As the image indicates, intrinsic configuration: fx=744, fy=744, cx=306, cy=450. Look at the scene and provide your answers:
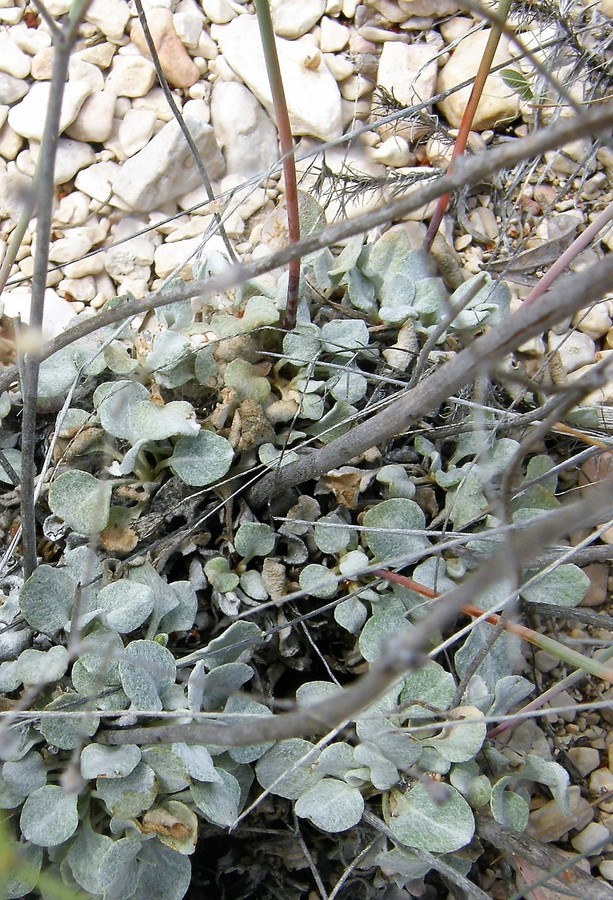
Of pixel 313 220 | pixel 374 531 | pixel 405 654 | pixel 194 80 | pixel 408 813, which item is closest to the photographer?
pixel 405 654

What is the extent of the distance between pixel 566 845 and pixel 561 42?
156 centimetres

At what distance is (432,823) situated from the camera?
3.43ft

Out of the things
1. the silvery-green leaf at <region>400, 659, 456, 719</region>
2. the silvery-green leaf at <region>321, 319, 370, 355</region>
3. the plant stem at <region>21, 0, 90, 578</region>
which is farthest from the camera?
the silvery-green leaf at <region>321, 319, 370, 355</region>

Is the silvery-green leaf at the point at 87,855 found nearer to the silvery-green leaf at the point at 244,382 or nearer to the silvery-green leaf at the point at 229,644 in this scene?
the silvery-green leaf at the point at 229,644

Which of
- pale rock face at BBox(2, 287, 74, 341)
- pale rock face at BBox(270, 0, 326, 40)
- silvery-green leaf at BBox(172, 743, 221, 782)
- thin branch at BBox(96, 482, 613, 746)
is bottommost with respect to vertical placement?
silvery-green leaf at BBox(172, 743, 221, 782)

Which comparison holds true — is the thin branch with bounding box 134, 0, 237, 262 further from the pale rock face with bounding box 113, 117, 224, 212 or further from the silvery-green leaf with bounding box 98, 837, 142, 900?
the silvery-green leaf with bounding box 98, 837, 142, 900

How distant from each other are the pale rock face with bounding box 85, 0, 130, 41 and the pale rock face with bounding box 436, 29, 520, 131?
75cm

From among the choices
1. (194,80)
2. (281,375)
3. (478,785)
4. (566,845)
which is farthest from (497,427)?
(194,80)

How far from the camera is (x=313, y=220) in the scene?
1.47 m

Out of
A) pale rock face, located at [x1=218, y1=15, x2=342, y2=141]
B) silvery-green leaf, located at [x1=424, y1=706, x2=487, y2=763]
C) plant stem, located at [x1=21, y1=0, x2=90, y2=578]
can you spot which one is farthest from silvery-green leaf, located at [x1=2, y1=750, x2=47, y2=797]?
pale rock face, located at [x1=218, y1=15, x2=342, y2=141]

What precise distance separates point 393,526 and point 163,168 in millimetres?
951

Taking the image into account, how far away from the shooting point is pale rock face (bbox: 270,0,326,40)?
170 cm

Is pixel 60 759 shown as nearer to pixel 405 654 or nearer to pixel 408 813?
pixel 408 813

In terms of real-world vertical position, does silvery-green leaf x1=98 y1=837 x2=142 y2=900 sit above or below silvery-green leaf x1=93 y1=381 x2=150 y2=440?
below
